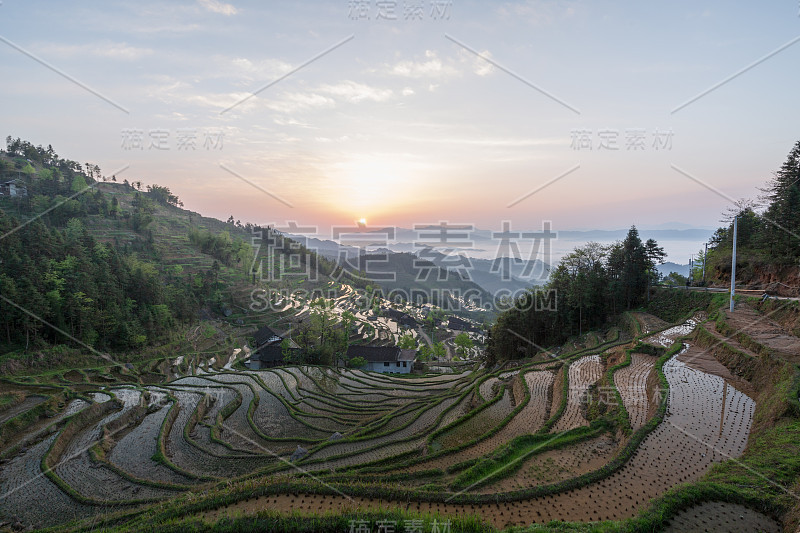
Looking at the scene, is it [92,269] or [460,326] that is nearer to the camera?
[92,269]

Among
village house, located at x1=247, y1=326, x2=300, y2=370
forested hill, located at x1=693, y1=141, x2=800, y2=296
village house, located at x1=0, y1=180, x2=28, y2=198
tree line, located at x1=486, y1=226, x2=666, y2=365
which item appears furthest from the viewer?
village house, located at x1=0, y1=180, x2=28, y2=198

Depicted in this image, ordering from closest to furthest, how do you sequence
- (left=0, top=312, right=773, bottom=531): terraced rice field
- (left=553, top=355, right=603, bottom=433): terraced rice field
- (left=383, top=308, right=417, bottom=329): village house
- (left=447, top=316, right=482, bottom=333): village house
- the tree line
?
1. (left=0, top=312, right=773, bottom=531): terraced rice field
2. (left=553, top=355, right=603, bottom=433): terraced rice field
3. the tree line
4. (left=383, top=308, right=417, bottom=329): village house
5. (left=447, top=316, right=482, bottom=333): village house

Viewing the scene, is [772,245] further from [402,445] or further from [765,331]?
[402,445]

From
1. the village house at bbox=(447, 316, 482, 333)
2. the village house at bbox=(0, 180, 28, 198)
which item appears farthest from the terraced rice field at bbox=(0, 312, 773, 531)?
the village house at bbox=(0, 180, 28, 198)

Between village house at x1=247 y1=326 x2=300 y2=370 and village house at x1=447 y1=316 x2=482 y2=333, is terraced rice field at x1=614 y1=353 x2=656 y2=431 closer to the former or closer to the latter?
village house at x1=247 y1=326 x2=300 y2=370

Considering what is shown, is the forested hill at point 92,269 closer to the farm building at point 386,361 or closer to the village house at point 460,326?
the farm building at point 386,361

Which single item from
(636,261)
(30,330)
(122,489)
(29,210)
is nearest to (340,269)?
(29,210)

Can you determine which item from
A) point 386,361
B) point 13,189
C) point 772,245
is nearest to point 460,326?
point 386,361
